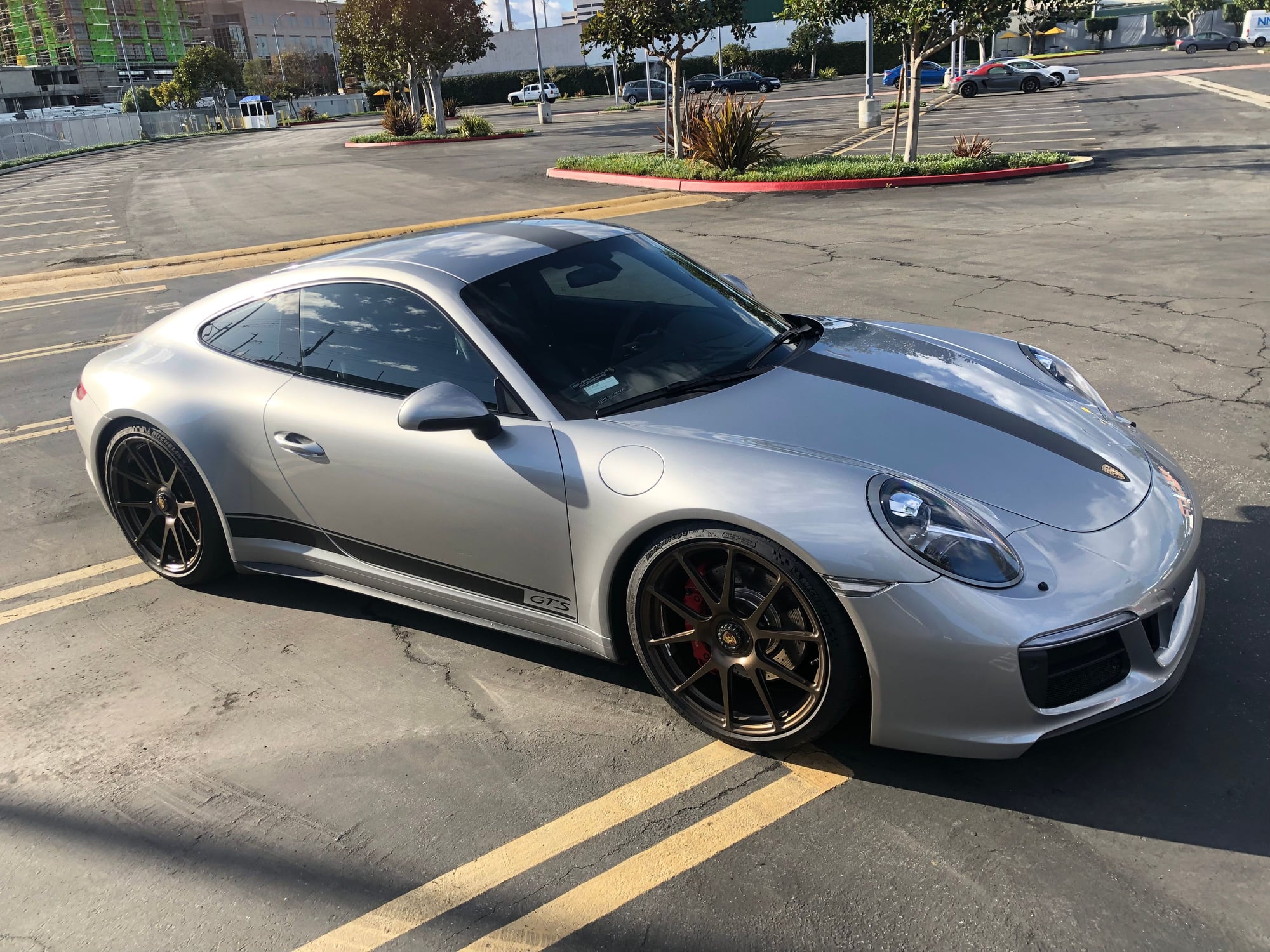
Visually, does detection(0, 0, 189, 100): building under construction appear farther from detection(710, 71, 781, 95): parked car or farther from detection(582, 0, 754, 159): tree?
detection(582, 0, 754, 159): tree

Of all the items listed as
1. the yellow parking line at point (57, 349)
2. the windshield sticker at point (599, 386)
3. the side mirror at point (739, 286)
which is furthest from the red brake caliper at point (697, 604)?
the yellow parking line at point (57, 349)

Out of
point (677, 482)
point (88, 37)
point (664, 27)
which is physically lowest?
point (677, 482)

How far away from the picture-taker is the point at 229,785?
3.20m

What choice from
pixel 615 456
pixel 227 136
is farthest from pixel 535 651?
pixel 227 136

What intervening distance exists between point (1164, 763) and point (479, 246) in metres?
3.03

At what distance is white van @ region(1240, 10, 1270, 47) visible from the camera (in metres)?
63.2

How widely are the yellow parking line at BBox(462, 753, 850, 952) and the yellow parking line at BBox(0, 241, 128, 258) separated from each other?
16.7m

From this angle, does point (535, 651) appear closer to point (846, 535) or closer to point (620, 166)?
point (846, 535)

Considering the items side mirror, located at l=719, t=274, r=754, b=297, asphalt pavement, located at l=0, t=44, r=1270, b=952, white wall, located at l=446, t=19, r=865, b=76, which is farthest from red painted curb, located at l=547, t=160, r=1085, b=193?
white wall, located at l=446, t=19, r=865, b=76

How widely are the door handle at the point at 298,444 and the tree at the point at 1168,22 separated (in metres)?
88.4

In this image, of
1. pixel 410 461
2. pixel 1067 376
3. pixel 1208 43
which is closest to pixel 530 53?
pixel 1208 43

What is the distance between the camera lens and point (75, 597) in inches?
179

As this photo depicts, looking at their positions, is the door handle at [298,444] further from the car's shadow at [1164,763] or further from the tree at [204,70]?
the tree at [204,70]

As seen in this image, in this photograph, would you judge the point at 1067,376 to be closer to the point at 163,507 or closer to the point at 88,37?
the point at 163,507
